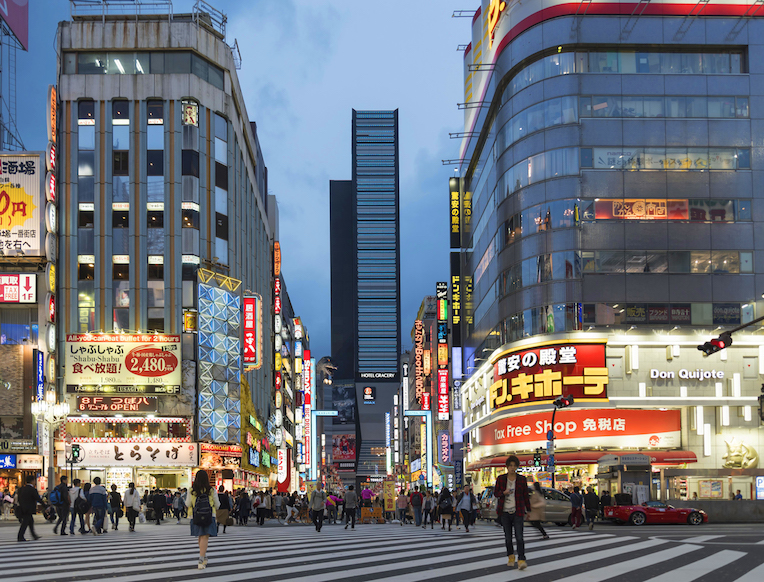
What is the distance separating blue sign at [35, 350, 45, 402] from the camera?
49.7 m

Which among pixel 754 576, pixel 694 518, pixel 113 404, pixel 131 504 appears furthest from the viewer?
pixel 113 404

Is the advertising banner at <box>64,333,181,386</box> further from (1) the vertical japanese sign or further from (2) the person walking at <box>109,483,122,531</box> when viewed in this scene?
(2) the person walking at <box>109,483,122,531</box>

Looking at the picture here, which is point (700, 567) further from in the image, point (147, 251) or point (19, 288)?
point (19, 288)

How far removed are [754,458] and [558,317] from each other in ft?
43.3

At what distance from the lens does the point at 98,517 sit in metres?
27.3

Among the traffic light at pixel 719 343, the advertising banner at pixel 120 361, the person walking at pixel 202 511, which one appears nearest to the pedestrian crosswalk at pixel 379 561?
the person walking at pixel 202 511

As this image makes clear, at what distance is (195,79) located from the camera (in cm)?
5850

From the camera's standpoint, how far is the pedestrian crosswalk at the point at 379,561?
13086 mm

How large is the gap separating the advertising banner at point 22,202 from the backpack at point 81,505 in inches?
1158

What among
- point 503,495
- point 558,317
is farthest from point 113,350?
point 503,495

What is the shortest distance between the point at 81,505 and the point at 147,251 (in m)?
31.3

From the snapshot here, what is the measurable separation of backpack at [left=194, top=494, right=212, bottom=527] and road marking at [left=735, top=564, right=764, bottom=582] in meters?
8.48

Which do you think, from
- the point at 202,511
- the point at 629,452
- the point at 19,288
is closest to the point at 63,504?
the point at 202,511

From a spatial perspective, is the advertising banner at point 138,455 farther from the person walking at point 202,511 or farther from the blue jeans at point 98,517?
the person walking at point 202,511
